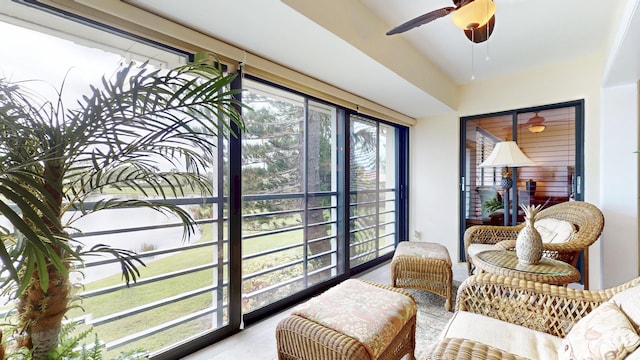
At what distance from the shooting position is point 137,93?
98 centimetres

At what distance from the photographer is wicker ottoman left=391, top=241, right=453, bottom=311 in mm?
2420

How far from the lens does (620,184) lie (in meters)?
2.59

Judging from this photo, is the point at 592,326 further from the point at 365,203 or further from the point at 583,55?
the point at 583,55

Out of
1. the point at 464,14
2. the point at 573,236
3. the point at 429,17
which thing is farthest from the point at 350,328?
the point at 573,236

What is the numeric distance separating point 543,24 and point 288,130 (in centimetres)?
230

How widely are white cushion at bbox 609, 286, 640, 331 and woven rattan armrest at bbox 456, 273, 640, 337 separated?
0.72 feet

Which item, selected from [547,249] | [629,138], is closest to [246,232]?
[547,249]

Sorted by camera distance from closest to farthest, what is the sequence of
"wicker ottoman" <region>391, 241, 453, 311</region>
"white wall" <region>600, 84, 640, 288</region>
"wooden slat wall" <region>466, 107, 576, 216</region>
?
"wicker ottoman" <region>391, 241, 453, 311</region> → "white wall" <region>600, 84, 640, 288</region> → "wooden slat wall" <region>466, 107, 576, 216</region>

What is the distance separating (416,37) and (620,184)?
7.64ft

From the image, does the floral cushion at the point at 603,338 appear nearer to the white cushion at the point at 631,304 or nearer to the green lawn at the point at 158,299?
the white cushion at the point at 631,304

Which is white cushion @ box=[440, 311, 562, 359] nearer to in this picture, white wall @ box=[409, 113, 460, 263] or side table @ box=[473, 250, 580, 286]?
side table @ box=[473, 250, 580, 286]

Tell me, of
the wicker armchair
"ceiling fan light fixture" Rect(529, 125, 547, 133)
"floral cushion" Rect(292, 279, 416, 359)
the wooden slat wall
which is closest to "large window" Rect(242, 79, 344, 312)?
"floral cushion" Rect(292, 279, 416, 359)

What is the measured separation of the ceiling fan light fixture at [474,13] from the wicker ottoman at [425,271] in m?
1.83

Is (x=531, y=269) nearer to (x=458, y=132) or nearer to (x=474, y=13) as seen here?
(x=474, y=13)
